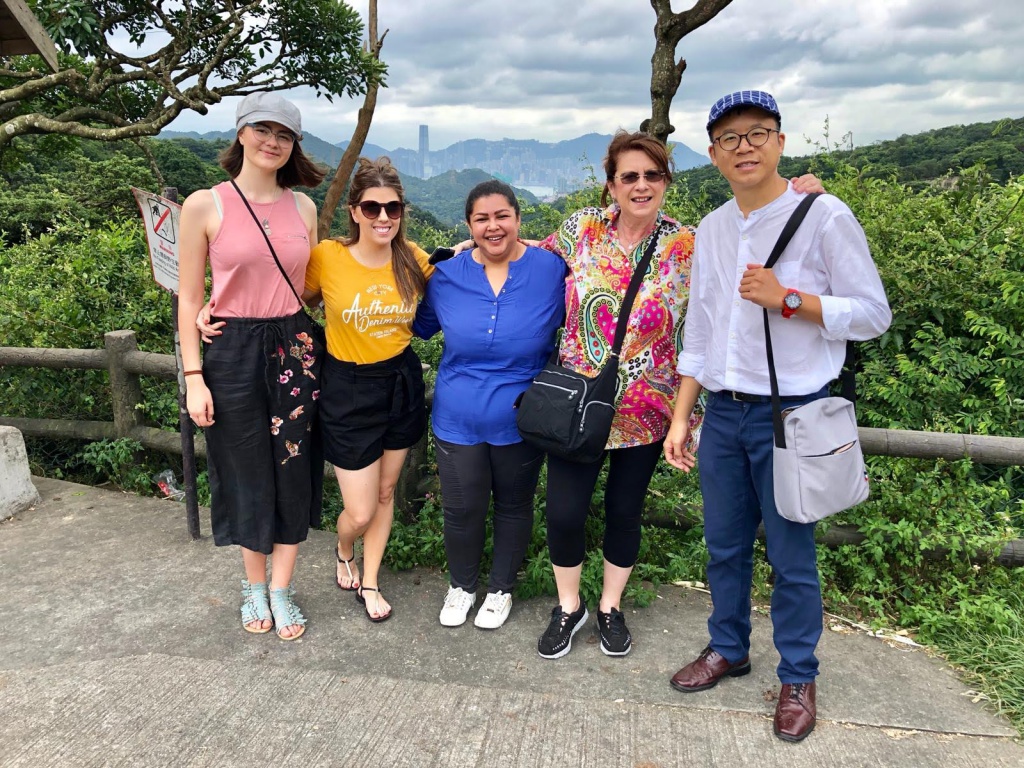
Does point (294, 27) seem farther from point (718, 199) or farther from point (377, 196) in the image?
point (377, 196)

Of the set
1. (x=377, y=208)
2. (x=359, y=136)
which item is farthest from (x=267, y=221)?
(x=359, y=136)

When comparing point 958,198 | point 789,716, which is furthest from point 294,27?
point 789,716

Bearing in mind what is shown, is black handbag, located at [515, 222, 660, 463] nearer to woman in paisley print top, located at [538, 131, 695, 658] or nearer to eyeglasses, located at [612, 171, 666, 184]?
woman in paisley print top, located at [538, 131, 695, 658]

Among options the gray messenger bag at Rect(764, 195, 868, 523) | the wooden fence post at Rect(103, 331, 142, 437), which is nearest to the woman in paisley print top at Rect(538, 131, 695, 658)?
the gray messenger bag at Rect(764, 195, 868, 523)

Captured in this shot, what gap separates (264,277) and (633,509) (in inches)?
65.0

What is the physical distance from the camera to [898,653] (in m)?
2.86

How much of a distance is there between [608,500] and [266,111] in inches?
74.9

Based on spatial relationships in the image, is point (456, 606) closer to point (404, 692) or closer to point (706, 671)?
point (404, 692)

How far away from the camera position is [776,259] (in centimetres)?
214

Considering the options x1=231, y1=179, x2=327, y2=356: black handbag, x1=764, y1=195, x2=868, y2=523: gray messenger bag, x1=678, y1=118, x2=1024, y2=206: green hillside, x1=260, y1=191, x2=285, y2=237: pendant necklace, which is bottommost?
x1=764, y1=195, x2=868, y2=523: gray messenger bag

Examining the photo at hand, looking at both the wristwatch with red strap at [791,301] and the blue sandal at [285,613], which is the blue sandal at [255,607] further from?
the wristwatch with red strap at [791,301]

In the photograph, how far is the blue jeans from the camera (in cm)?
226

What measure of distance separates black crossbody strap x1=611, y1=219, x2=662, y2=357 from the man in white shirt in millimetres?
184

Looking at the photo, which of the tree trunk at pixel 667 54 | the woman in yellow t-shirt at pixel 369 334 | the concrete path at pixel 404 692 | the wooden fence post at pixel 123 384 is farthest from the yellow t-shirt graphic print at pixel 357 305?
the tree trunk at pixel 667 54
